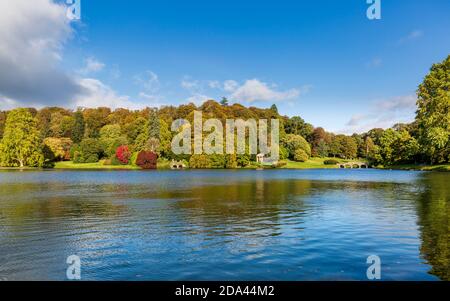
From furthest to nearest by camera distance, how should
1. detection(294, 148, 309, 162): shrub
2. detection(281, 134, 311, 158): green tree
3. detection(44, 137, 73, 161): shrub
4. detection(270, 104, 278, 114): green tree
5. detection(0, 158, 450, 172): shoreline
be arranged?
detection(270, 104, 278, 114): green tree
detection(281, 134, 311, 158): green tree
detection(294, 148, 309, 162): shrub
detection(44, 137, 73, 161): shrub
detection(0, 158, 450, 172): shoreline

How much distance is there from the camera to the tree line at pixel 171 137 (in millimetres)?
84188

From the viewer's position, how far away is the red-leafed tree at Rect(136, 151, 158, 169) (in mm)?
107312

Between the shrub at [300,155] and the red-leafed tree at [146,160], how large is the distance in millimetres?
51398

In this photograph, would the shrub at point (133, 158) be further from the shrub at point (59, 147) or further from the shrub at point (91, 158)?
the shrub at point (59, 147)

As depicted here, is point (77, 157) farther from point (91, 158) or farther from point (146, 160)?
point (146, 160)

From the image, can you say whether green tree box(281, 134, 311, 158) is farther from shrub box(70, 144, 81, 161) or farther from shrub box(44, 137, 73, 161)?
shrub box(44, 137, 73, 161)

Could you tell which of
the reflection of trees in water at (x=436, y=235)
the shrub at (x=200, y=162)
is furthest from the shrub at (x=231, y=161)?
the reflection of trees in water at (x=436, y=235)

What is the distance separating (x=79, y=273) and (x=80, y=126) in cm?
13791

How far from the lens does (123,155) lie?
113250 millimetres

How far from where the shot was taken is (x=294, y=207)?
950 inches

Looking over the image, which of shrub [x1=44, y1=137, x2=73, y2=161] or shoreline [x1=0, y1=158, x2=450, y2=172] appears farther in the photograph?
shrub [x1=44, y1=137, x2=73, y2=161]

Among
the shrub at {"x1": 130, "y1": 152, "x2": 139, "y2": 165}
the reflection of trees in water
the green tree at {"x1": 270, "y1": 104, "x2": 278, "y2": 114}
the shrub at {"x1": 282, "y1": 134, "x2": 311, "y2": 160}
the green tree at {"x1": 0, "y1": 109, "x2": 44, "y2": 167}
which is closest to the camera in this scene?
the reflection of trees in water

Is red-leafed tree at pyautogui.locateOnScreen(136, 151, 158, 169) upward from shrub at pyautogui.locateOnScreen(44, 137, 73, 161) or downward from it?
downward

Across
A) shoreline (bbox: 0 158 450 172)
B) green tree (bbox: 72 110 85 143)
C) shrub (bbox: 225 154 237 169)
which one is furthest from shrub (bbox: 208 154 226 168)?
green tree (bbox: 72 110 85 143)
